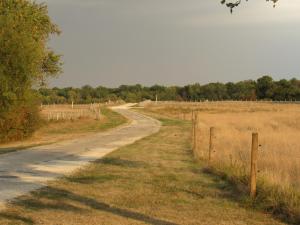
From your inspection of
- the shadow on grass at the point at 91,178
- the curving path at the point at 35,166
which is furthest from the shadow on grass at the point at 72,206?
the shadow on grass at the point at 91,178

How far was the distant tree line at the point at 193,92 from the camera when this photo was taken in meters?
137

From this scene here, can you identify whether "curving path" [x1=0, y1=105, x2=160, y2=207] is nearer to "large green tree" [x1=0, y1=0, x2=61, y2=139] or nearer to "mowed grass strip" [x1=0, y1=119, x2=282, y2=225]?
"mowed grass strip" [x1=0, y1=119, x2=282, y2=225]

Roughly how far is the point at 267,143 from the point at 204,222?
58.6ft

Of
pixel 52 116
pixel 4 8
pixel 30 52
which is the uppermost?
pixel 4 8

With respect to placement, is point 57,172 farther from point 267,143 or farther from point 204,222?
point 267,143

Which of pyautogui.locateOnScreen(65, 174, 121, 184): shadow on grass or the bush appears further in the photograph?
the bush

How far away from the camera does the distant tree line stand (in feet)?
449

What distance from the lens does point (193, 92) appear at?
159875 millimetres

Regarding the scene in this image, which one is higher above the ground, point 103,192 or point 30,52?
point 30,52

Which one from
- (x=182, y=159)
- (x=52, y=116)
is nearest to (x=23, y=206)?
(x=182, y=159)

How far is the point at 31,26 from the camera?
34.3 m

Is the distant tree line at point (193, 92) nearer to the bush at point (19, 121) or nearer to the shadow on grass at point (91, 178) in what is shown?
the bush at point (19, 121)

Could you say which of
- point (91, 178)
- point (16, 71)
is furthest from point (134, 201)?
point (16, 71)

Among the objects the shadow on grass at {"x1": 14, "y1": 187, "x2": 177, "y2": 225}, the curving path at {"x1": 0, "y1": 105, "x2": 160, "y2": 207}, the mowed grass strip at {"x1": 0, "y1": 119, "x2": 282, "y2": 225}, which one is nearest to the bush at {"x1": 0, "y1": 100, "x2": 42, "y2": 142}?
the curving path at {"x1": 0, "y1": 105, "x2": 160, "y2": 207}
